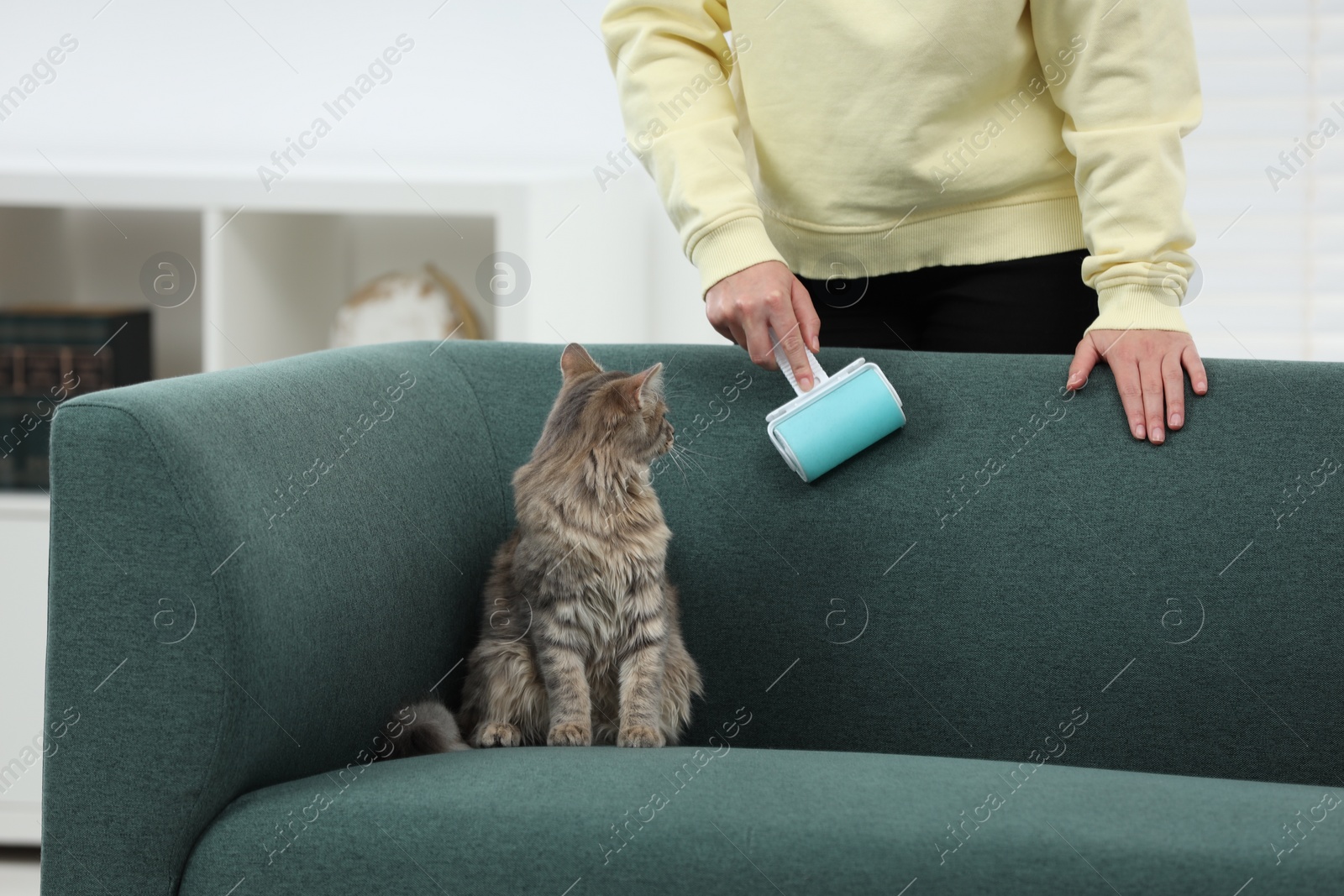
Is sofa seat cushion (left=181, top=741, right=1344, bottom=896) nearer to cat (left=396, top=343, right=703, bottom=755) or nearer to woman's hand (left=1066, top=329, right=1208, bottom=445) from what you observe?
cat (left=396, top=343, right=703, bottom=755)

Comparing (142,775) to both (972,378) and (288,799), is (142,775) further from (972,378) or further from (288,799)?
(972,378)

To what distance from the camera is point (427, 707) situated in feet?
4.25

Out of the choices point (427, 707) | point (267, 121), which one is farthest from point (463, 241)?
point (427, 707)

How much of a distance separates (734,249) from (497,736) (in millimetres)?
633

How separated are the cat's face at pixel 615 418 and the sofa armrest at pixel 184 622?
27cm

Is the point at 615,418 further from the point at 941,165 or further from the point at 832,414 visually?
the point at 941,165

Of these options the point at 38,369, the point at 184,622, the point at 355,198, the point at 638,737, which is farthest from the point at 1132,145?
the point at 38,369

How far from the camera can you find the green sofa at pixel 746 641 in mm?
1020

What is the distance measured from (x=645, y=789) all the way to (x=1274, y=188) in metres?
1.96

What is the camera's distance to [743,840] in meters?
1.02

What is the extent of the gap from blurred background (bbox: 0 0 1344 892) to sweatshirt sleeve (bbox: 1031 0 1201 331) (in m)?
1.09

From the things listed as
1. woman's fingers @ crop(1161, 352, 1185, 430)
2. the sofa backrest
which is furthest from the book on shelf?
woman's fingers @ crop(1161, 352, 1185, 430)

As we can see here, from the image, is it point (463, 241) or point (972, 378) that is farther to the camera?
point (463, 241)

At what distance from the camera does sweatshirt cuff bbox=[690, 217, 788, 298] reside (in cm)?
135
